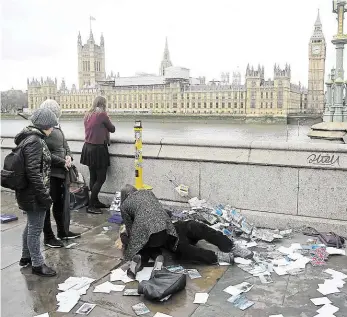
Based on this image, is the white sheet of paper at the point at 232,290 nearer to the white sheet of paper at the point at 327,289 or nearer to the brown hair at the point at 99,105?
the white sheet of paper at the point at 327,289

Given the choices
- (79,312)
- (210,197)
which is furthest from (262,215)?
(79,312)

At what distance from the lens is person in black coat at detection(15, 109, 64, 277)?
11.5 feet

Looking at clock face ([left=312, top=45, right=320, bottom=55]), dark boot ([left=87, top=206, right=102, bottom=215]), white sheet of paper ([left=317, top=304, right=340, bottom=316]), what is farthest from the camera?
clock face ([left=312, top=45, right=320, bottom=55])

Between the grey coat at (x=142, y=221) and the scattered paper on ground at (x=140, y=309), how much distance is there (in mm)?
700

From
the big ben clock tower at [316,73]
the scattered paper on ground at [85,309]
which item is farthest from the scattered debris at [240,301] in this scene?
the big ben clock tower at [316,73]

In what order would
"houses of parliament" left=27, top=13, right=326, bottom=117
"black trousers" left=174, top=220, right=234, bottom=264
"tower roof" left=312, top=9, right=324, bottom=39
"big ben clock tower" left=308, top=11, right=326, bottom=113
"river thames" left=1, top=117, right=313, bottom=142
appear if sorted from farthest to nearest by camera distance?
"houses of parliament" left=27, top=13, right=326, bottom=117 < "big ben clock tower" left=308, top=11, right=326, bottom=113 < "tower roof" left=312, top=9, right=324, bottom=39 < "river thames" left=1, top=117, right=313, bottom=142 < "black trousers" left=174, top=220, right=234, bottom=264

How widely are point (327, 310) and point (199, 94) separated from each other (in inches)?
4371

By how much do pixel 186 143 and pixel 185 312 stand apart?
3105mm

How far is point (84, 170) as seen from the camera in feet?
22.5

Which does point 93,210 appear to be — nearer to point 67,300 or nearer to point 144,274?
point 144,274

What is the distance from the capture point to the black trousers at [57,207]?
4586 millimetres

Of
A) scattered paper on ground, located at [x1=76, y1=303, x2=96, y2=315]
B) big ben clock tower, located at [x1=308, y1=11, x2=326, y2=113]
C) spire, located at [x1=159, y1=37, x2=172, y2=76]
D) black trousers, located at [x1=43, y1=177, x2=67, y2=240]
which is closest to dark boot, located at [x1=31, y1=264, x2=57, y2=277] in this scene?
scattered paper on ground, located at [x1=76, y1=303, x2=96, y2=315]

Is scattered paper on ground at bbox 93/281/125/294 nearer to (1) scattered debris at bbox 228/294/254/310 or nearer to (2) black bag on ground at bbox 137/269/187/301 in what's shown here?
(2) black bag on ground at bbox 137/269/187/301

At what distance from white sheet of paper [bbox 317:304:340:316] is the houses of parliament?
104 metres
